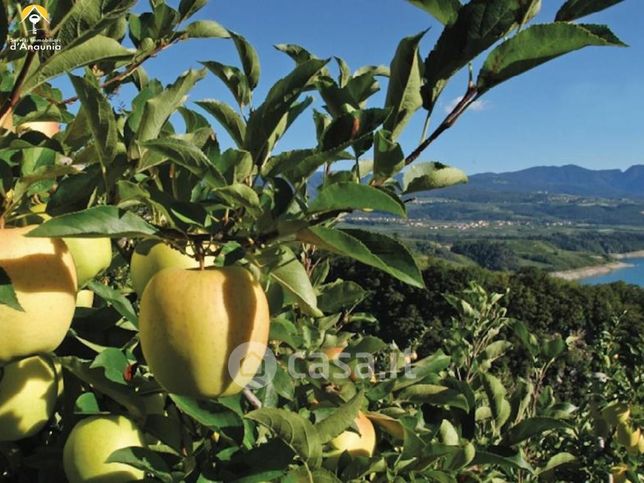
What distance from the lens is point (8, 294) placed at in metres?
0.77

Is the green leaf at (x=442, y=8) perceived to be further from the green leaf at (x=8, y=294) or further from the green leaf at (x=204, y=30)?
Result: the green leaf at (x=204, y=30)

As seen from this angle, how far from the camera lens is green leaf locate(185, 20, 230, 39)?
1.58 metres

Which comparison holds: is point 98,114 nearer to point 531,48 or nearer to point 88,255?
point 88,255

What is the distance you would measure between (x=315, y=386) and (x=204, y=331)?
0.84m

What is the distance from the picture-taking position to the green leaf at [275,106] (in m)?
0.75

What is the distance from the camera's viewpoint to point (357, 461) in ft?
4.60

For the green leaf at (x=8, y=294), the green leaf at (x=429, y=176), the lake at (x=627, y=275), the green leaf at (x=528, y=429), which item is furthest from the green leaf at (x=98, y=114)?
the lake at (x=627, y=275)

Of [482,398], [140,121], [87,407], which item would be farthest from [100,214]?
[482,398]

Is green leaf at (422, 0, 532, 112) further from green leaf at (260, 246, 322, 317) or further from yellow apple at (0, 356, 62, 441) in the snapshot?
yellow apple at (0, 356, 62, 441)

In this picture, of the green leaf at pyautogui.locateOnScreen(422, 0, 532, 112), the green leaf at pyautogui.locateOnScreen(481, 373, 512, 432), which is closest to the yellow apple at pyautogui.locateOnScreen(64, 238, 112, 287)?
the green leaf at pyautogui.locateOnScreen(422, 0, 532, 112)

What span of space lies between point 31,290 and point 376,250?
1.64 ft

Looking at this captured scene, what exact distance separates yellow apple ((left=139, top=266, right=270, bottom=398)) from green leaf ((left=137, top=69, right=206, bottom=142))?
208 mm

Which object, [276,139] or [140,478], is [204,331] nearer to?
[276,139]

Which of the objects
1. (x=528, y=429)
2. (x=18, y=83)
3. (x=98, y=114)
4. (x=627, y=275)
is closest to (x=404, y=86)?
(x=98, y=114)
